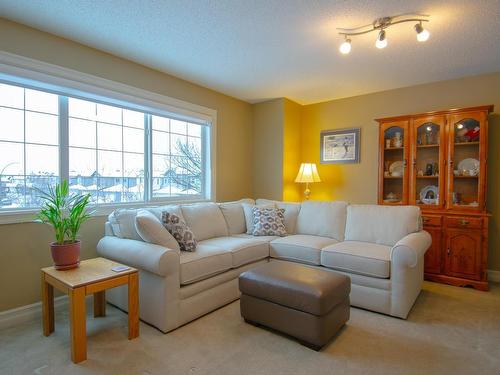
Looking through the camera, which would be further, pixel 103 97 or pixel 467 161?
pixel 467 161

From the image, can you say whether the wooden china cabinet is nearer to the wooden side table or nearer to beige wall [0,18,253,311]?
beige wall [0,18,253,311]

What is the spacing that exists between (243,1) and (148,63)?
153 centimetres

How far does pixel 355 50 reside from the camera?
280cm

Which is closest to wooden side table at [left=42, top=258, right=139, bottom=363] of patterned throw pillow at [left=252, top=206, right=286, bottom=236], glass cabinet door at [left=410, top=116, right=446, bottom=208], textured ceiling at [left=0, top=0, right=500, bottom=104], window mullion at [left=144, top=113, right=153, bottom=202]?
window mullion at [left=144, top=113, right=153, bottom=202]

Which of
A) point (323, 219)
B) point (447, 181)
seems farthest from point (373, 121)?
point (323, 219)

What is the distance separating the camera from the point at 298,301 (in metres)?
2.00

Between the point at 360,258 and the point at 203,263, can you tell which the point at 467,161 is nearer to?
Answer: the point at 360,258

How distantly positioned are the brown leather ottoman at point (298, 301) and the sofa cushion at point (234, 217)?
128 centimetres

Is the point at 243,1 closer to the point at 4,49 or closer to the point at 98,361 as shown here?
the point at 4,49

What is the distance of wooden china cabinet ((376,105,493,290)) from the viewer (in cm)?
318

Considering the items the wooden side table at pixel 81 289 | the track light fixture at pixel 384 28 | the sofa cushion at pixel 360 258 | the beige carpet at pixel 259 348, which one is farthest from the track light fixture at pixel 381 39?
the wooden side table at pixel 81 289

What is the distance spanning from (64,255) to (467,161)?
4.13 m

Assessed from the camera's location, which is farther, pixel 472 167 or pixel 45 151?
pixel 472 167

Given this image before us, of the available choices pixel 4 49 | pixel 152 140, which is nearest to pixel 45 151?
pixel 4 49
